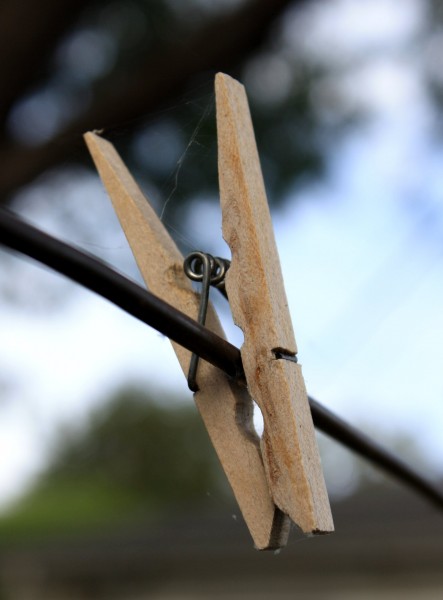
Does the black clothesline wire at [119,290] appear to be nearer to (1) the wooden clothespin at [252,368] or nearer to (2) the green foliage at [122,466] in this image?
(1) the wooden clothespin at [252,368]

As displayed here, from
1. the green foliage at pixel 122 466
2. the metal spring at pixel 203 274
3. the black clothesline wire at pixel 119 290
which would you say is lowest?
the black clothesline wire at pixel 119 290

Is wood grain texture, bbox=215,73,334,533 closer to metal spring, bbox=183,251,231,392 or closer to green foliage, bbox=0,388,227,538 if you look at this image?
metal spring, bbox=183,251,231,392

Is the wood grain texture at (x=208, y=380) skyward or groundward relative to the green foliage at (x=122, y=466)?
groundward

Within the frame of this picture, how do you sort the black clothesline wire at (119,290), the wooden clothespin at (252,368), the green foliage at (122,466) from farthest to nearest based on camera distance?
the green foliage at (122,466)
the wooden clothespin at (252,368)
the black clothesline wire at (119,290)

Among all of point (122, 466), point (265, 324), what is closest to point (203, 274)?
point (265, 324)

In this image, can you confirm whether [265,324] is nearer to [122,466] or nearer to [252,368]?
[252,368]

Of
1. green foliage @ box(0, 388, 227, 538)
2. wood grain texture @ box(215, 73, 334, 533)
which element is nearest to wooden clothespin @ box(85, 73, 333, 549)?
wood grain texture @ box(215, 73, 334, 533)

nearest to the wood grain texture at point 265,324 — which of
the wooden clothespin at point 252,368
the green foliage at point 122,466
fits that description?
the wooden clothespin at point 252,368
